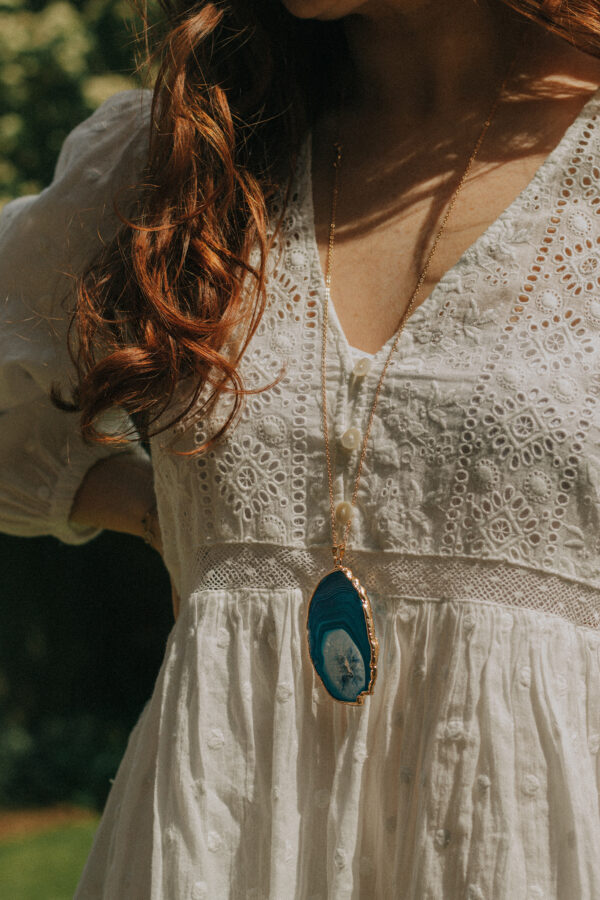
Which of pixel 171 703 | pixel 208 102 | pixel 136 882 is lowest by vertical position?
pixel 136 882

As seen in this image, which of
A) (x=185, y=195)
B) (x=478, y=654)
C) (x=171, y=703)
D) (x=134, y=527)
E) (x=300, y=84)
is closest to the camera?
(x=478, y=654)

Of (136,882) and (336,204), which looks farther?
(336,204)

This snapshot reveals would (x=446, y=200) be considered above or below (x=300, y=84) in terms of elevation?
below

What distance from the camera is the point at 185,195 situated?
3.63 ft

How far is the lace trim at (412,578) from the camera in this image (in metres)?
0.91

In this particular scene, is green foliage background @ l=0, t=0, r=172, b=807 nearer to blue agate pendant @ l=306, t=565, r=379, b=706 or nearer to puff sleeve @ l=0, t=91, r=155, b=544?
puff sleeve @ l=0, t=91, r=155, b=544

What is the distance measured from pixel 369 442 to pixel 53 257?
55 cm

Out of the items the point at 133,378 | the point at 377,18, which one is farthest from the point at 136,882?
the point at 377,18

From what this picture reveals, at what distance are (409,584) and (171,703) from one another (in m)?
0.27

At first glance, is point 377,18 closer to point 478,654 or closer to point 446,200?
point 446,200

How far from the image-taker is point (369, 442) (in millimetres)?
970

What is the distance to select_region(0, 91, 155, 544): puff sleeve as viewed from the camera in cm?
125

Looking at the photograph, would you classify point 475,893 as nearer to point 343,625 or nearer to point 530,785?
point 530,785

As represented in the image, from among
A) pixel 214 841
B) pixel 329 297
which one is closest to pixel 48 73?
pixel 329 297
